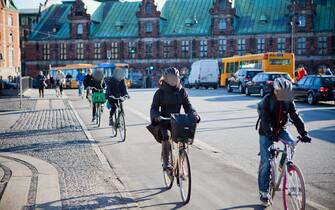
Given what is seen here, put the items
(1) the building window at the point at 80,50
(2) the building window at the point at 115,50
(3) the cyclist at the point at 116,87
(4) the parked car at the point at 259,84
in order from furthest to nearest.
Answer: (1) the building window at the point at 80,50
(2) the building window at the point at 115,50
(4) the parked car at the point at 259,84
(3) the cyclist at the point at 116,87

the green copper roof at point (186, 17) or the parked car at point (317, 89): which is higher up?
the green copper roof at point (186, 17)

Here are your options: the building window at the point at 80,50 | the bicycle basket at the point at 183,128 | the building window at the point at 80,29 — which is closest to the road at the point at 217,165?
the bicycle basket at the point at 183,128

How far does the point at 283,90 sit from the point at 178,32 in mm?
63228

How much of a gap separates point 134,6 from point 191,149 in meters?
65.3

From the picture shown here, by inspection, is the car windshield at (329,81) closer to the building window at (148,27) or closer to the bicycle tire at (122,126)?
the bicycle tire at (122,126)

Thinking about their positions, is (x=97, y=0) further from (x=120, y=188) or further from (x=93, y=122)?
(x=120, y=188)

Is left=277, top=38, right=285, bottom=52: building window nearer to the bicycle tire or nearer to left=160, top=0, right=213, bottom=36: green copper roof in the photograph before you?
left=160, top=0, right=213, bottom=36: green copper roof

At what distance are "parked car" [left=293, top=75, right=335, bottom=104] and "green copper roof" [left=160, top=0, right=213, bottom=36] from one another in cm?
4173

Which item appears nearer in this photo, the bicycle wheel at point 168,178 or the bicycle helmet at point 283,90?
the bicycle helmet at point 283,90

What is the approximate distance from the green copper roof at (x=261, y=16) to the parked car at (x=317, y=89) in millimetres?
39293

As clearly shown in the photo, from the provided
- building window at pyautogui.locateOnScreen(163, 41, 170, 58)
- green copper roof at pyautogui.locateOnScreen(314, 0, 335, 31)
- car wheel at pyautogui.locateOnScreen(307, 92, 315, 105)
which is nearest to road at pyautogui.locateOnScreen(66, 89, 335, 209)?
car wheel at pyautogui.locateOnScreen(307, 92, 315, 105)

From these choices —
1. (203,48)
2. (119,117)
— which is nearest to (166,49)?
(203,48)

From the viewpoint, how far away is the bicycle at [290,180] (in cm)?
552

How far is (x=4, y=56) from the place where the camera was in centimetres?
7262
